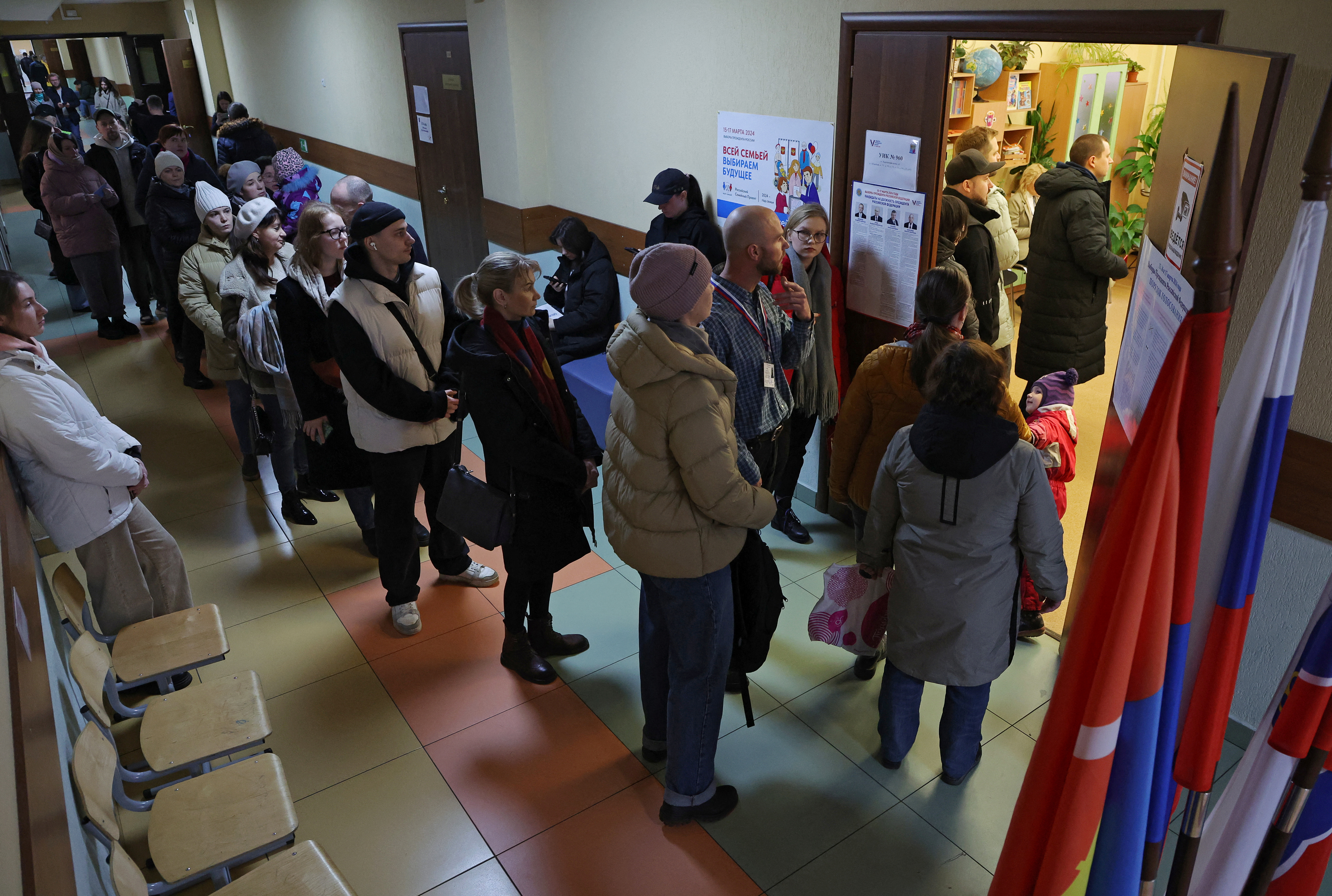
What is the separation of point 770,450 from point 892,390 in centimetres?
63

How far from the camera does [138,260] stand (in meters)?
8.02

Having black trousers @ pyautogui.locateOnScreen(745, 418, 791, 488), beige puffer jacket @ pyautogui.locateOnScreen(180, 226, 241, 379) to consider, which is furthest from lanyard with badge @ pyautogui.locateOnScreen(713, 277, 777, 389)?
→ beige puffer jacket @ pyautogui.locateOnScreen(180, 226, 241, 379)

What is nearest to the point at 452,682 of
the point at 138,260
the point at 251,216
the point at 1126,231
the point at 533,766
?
the point at 533,766

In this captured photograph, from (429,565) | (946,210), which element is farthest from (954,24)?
(429,565)

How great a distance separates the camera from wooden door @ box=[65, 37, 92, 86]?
25.4 meters

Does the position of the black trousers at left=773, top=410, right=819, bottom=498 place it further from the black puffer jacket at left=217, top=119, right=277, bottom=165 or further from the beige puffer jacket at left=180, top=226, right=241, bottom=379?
the black puffer jacket at left=217, top=119, right=277, bottom=165

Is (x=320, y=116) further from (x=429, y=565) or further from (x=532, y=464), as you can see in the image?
(x=532, y=464)

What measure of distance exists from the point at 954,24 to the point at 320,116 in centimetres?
878

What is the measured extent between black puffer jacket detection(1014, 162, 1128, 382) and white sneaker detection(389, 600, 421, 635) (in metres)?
3.29

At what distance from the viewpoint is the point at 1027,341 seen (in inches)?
185

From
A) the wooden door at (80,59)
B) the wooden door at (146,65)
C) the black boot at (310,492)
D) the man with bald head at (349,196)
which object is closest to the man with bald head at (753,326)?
the man with bald head at (349,196)

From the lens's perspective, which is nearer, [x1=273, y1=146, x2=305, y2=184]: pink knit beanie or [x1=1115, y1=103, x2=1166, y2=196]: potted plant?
[x1=273, y1=146, x2=305, y2=184]: pink knit beanie

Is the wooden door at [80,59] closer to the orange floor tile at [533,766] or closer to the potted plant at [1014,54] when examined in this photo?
the potted plant at [1014,54]

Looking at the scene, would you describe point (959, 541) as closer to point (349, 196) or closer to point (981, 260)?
point (981, 260)
